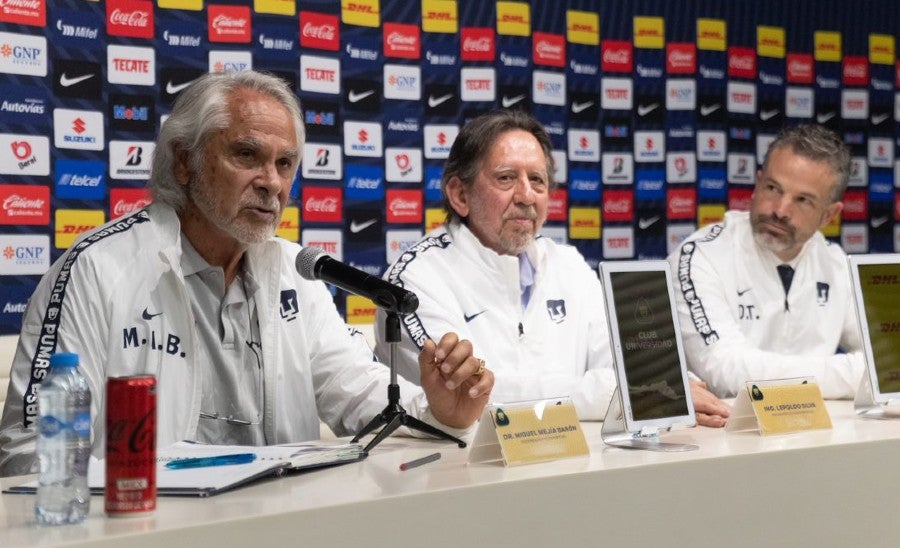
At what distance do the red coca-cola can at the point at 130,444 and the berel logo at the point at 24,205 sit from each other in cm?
290

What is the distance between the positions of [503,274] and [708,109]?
2673mm

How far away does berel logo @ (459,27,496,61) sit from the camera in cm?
472

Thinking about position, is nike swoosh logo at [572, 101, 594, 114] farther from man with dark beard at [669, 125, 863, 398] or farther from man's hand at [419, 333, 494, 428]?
man's hand at [419, 333, 494, 428]

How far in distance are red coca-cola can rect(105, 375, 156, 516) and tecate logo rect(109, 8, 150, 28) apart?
3127 millimetres

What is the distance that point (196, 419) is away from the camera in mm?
2111

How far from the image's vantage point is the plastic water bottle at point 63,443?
118cm

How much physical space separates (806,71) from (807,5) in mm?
335

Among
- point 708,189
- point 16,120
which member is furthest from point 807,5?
point 16,120

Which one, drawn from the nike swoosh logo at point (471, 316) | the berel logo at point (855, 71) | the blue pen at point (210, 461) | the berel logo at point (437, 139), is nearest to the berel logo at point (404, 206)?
the berel logo at point (437, 139)

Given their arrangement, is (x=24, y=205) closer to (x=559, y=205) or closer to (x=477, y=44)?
(x=477, y=44)

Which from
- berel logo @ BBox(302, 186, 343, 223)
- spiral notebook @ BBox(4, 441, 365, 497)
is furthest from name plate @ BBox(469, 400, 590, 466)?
berel logo @ BBox(302, 186, 343, 223)

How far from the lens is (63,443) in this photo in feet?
3.91

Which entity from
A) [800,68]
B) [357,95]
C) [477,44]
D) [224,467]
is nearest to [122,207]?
[357,95]

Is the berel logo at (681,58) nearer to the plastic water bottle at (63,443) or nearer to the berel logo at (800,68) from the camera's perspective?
the berel logo at (800,68)
